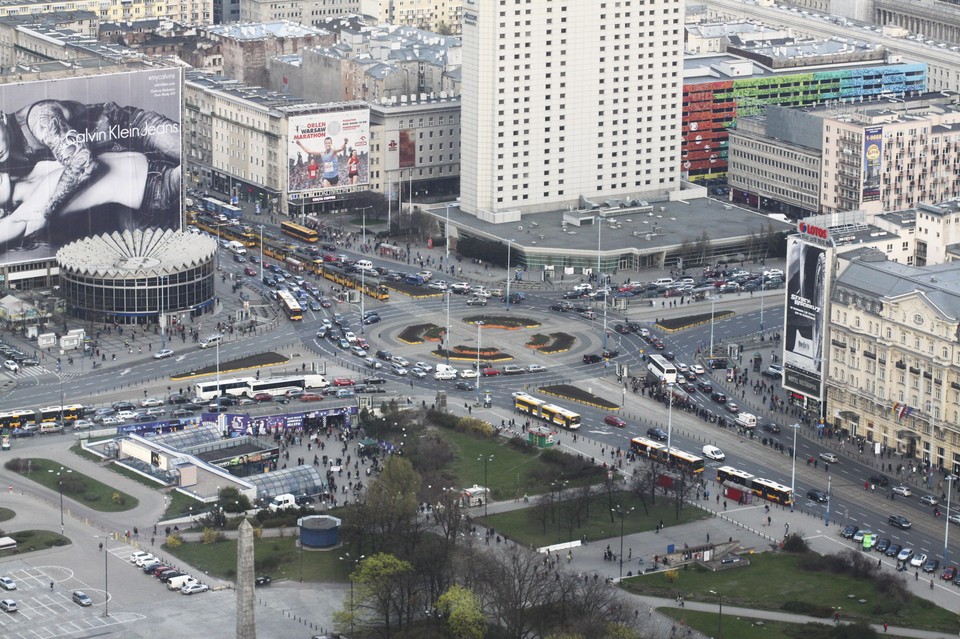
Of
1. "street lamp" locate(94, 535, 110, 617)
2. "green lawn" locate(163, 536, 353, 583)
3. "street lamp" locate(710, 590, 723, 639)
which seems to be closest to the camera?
"street lamp" locate(710, 590, 723, 639)

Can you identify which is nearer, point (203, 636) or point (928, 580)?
point (203, 636)

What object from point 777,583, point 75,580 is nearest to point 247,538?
point 75,580

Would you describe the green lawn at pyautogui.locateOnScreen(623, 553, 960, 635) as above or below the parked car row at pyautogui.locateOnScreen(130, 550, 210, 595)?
Result: below

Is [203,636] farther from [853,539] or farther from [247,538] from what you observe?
[853,539]

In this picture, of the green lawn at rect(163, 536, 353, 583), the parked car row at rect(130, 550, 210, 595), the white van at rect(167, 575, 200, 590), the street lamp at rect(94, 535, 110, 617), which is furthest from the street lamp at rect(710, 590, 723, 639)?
the street lamp at rect(94, 535, 110, 617)

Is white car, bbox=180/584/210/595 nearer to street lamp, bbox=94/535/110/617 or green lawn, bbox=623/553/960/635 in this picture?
street lamp, bbox=94/535/110/617
